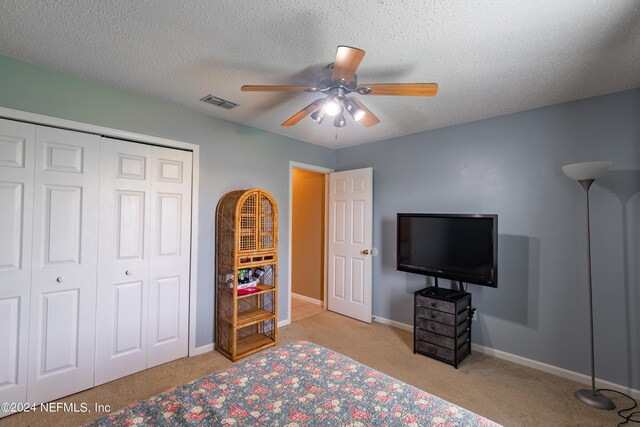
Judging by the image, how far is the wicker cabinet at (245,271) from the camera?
9.52 ft

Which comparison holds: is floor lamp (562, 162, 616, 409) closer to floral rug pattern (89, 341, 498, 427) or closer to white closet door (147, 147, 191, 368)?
floral rug pattern (89, 341, 498, 427)

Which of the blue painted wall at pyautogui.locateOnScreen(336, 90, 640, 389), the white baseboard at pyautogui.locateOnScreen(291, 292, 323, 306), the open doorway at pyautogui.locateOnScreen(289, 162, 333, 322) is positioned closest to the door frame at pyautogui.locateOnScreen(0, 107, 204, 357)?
the open doorway at pyautogui.locateOnScreen(289, 162, 333, 322)

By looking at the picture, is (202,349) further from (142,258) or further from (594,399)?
(594,399)

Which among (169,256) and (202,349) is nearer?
(169,256)

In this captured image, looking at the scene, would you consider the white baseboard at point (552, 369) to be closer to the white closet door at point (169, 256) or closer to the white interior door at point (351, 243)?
the white interior door at point (351, 243)

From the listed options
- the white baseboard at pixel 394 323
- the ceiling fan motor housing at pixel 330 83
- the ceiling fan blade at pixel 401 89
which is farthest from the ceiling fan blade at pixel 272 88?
the white baseboard at pixel 394 323

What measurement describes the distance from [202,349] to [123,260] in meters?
1.21

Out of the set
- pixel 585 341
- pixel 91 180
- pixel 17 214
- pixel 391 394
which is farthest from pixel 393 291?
pixel 17 214

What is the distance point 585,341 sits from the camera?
8.29 ft

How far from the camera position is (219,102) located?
2.73 meters

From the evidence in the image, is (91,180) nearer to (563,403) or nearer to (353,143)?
(353,143)

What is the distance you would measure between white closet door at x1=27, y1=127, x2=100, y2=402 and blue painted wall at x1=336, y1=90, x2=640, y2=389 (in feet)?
10.9

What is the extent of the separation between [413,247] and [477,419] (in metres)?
2.17

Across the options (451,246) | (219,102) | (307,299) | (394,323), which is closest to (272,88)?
(219,102)
